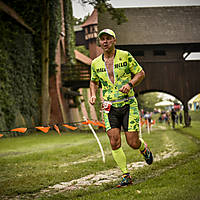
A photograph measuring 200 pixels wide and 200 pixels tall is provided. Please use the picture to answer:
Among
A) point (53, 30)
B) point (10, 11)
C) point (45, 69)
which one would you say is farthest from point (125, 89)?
point (53, 30)

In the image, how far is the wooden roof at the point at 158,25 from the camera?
2458cm

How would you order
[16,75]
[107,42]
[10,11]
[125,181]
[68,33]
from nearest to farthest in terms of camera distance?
[125,181] < [107,42] < [10,11] < [16,75] < [68,33]

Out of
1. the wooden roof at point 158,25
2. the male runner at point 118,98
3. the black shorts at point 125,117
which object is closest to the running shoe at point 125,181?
the male runner at point 118,98

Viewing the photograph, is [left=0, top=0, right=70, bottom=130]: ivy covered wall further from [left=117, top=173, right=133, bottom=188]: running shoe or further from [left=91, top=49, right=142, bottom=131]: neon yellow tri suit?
[left=117, top=173, right=133, bottom=188]: running shoe

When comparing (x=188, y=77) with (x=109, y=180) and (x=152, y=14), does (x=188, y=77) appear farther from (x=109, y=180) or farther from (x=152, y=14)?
(x=109, y=180)

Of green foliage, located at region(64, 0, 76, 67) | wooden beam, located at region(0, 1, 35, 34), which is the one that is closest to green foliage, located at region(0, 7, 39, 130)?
wooden beam, located at region(0, 1, 35, 34)

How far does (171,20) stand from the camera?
26.8 meters

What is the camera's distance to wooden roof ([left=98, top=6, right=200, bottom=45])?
80.6ft

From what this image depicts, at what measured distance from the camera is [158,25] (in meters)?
26.1

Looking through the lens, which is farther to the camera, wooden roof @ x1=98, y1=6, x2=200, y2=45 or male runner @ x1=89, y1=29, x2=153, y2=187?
wooden roof @ x1=98, y1=6, x2=200, y2=45

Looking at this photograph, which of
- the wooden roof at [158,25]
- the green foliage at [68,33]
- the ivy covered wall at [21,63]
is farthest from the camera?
the green foliage at [68,33]

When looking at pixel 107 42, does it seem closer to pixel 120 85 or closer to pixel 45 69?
pixel 120 85

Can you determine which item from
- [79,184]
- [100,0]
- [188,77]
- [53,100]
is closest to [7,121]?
[53,100]

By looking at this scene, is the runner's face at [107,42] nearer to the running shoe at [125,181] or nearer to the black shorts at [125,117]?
the black shorts at [125,117]
